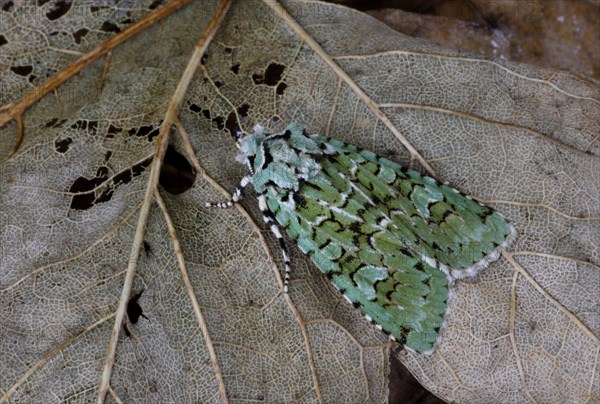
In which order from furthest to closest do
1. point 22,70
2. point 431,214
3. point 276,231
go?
1. point 22,70
2. point 431,214
3. point 276,231

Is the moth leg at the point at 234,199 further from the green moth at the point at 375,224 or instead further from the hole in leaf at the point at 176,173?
the hole in leaf at the point at 176,173

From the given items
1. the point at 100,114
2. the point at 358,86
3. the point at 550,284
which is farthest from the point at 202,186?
the point at 550,284

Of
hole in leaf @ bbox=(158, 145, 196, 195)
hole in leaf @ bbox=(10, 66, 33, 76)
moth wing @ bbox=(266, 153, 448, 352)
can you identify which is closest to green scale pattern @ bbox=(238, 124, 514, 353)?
moth wing @ bbox=(266, 153, 448, 352)

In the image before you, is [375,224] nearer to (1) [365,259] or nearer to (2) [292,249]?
(1) [365,259]

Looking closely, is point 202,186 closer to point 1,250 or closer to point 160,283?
point 160,283

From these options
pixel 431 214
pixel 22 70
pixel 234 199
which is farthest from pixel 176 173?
pixel 431 214

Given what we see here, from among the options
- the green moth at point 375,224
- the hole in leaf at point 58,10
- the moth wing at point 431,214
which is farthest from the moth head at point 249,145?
the hole in leaf at point 58,10

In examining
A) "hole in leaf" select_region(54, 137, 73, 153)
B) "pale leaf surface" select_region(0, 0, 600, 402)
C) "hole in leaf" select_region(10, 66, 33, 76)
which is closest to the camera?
"pale leaf surface" select_region(0, 0, 600, 402)

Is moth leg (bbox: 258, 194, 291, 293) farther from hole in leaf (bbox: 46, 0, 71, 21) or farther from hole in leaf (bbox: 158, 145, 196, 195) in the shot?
hole in leaf (bbox: 46, 0, 71, 21)
